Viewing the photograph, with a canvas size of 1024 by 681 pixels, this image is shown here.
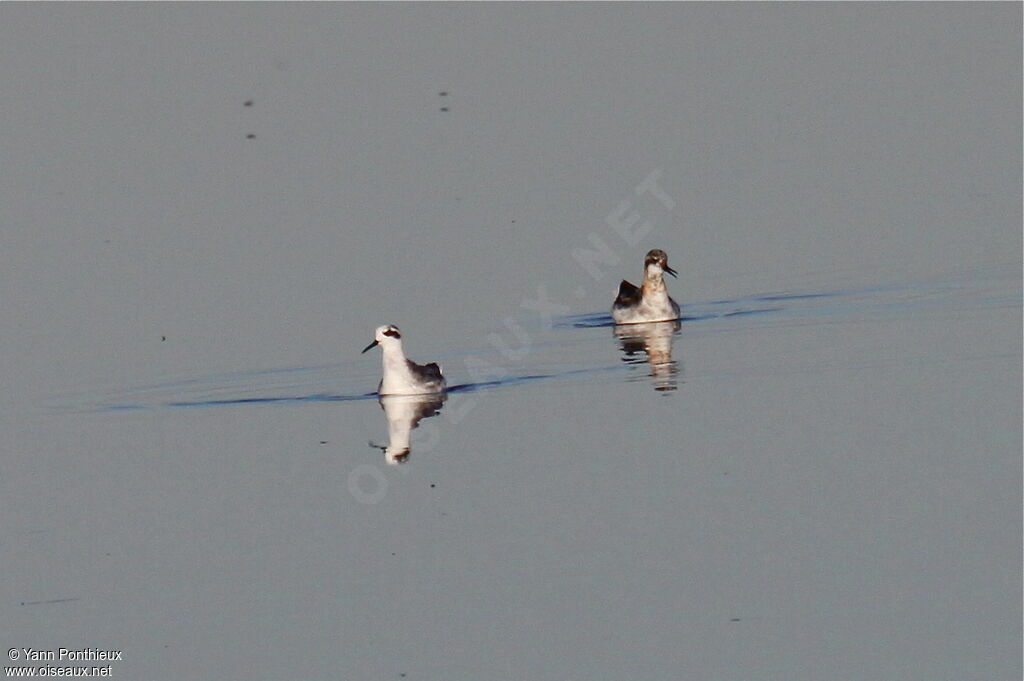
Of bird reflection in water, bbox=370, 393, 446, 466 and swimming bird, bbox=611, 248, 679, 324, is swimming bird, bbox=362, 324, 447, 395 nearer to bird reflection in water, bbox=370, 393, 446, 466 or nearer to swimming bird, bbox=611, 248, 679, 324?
bird reflection in water, bbox=370, 393, 446, 466

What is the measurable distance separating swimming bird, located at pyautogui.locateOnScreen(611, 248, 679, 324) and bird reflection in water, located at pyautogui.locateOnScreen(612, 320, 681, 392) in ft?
0.63

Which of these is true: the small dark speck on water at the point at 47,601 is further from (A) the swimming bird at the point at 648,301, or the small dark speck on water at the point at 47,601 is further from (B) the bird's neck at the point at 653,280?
(B) the bird's neck at the point at 653,280

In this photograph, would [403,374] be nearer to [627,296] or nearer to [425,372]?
[425,372]

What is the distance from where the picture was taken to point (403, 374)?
31.1 metres

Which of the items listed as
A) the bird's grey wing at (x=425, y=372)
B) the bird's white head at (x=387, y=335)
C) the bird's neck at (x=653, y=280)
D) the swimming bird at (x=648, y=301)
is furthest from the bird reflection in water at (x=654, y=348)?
the bird's white head at (x=387, y=335)

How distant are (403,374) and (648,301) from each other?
27.3 ft

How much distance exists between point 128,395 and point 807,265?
15360 millimetres

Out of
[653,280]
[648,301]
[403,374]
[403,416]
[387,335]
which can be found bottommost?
[403,416]

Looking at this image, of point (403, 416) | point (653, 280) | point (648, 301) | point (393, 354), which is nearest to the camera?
point (403, 416)

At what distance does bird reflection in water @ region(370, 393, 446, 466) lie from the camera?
1056 inches

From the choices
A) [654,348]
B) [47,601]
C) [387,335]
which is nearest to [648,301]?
[654,348]

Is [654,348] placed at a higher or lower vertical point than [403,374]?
higher

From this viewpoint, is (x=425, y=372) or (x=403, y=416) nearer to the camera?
(x=403, y=416)

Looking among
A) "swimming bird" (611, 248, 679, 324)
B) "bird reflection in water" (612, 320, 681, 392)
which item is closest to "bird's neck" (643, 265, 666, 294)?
"swimming bird" (611, 248, 679, 324)
